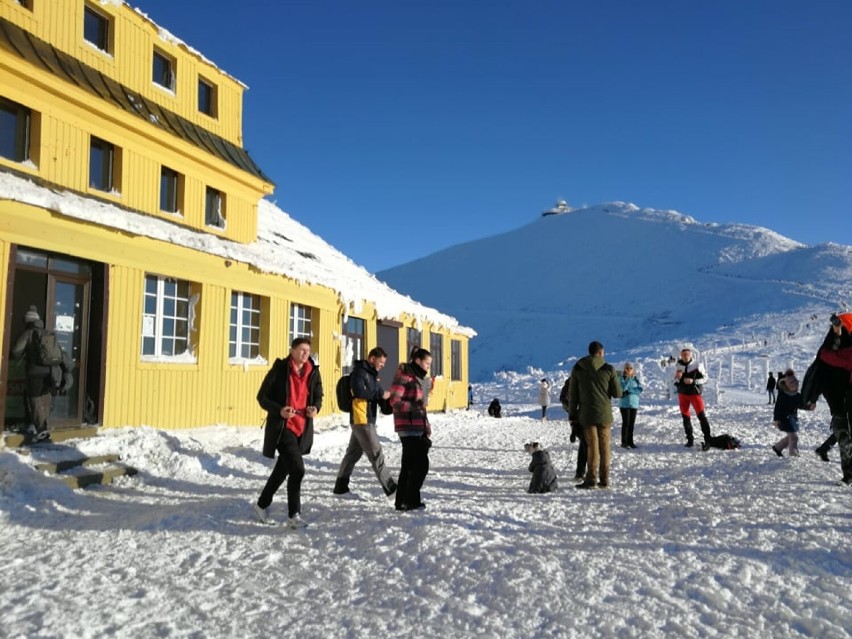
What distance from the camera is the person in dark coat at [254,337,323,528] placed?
226 inches

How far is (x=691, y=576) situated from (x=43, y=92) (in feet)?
32.9

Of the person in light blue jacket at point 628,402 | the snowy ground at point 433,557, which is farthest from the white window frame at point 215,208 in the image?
the person in light blue jacket at point 628,402

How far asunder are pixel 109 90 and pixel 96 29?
55.8 inches

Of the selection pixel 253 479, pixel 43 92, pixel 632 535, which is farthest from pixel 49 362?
pixel 632 535

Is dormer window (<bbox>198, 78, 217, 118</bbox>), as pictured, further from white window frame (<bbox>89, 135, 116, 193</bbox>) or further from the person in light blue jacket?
the person in light blue jacket

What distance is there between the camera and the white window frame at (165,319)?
33.1 feet

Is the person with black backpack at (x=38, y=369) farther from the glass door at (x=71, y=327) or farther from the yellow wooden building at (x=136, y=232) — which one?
the glass door at (x=71, y=327)

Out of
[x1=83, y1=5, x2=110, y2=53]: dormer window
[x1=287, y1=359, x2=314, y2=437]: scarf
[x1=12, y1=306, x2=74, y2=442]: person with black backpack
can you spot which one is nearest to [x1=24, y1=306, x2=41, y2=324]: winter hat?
[x1=12, y1=306, x2=74, y2=442]: person with black backpack

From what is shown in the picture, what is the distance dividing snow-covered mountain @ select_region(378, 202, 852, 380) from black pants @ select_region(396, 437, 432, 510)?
51275mm

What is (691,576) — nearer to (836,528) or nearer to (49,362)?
(836,528)

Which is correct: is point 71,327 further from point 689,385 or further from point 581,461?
point 689,385

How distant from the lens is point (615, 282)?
288 ft

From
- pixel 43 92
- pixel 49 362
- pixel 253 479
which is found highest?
pixel 43 92

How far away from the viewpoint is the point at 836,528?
17.9 feet
